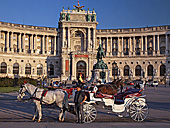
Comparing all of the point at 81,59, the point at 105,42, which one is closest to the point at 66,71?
the point at 81,59

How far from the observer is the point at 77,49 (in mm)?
87000

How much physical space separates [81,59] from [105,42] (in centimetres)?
1747

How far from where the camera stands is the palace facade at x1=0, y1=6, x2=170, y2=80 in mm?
80375

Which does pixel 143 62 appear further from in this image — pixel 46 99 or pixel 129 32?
pixel 46 99

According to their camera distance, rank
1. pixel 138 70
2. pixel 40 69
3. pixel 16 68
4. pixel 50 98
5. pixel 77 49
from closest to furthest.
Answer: pixel 50 98
pixel 16 68
pixel 40 69
pixel 138 70
pixel 77 49

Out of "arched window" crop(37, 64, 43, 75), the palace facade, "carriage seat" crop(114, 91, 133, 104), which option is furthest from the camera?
"arched window" crop(37, 64, 43, 75)

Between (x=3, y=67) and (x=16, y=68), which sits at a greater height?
(x=3, y=67)

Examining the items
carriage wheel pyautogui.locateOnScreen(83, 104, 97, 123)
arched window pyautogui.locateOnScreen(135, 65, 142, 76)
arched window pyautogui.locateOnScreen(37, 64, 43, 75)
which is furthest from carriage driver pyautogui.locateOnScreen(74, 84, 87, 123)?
arched window pyautogui.locateOnScreen(135, 65, 142, 76)

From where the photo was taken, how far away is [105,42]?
92.4 m

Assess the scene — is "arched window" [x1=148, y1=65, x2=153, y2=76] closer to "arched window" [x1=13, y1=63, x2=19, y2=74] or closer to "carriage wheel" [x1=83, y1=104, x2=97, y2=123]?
"arched window" [x1=13, y1=63, x2=19, y2=74]

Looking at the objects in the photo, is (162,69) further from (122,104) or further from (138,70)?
(122,104)

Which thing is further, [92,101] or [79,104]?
[92,101]

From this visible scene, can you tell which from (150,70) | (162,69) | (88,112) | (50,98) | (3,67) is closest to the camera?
(88,112)

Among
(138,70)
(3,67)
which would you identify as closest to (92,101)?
(3,67)
